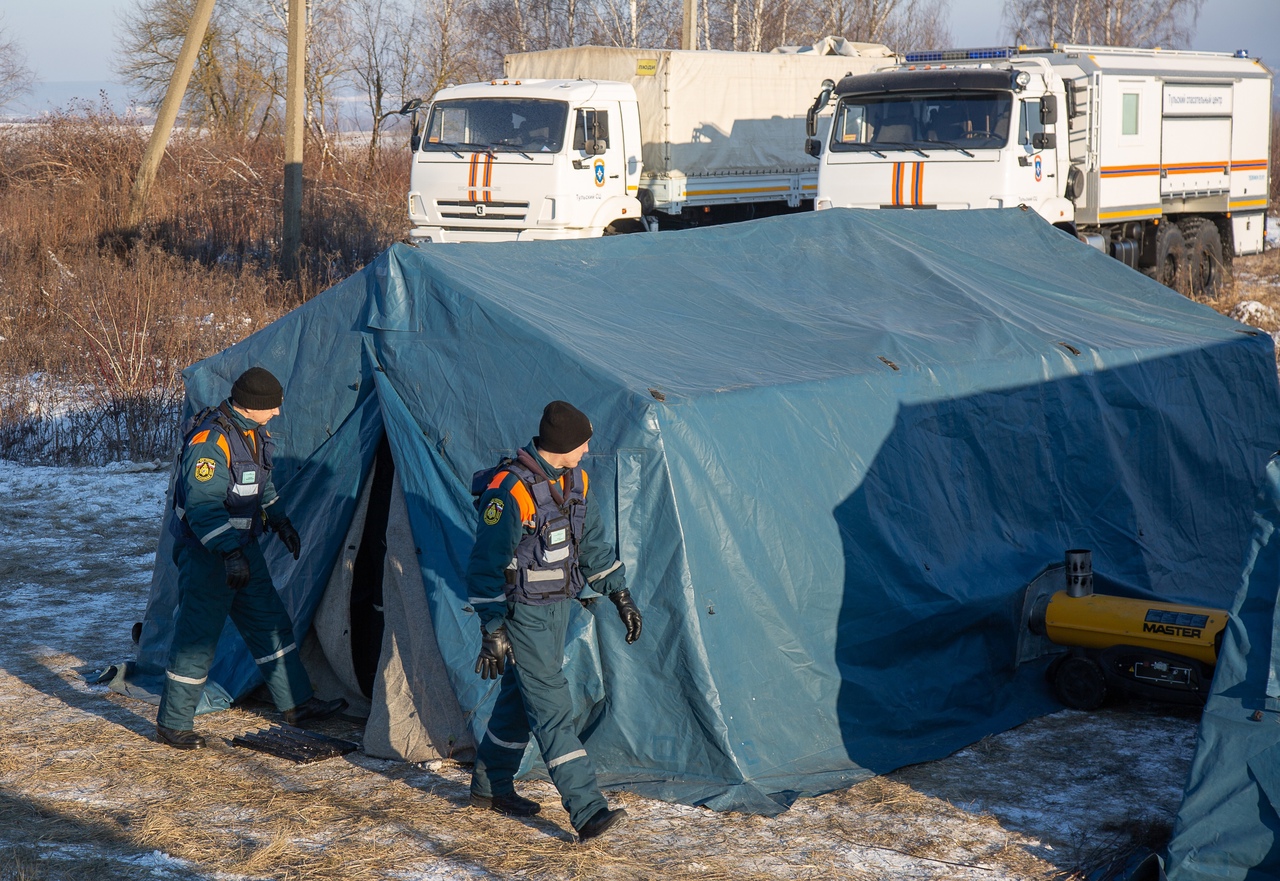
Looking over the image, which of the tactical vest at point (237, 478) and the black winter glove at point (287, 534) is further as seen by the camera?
the black winter glove at point (287, 534)

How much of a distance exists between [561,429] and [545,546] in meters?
0.45

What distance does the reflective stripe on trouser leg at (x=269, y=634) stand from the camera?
5.85 m

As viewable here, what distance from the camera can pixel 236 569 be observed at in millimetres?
5574

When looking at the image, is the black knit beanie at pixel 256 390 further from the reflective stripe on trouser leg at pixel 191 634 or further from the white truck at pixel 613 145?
the white truck at pixel 613 145

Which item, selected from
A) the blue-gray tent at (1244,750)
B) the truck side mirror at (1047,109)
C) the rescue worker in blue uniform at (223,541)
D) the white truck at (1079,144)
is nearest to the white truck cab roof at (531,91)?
the white truck at (1079,144)

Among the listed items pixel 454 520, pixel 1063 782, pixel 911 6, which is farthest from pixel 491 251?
pixel 911 6

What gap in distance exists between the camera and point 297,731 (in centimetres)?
587

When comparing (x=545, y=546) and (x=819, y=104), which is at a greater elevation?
(x=819, y=104)

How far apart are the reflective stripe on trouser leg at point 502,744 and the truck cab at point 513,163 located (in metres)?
11.3

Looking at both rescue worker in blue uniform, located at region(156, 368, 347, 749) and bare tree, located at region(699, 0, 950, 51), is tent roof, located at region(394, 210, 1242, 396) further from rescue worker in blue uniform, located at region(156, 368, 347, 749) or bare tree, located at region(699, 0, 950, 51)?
bare tree, located at region(699, 0, 950, 51)

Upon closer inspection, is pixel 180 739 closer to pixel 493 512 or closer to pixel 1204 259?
pixel 493 512

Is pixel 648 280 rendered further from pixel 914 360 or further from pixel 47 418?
pixel 47 418

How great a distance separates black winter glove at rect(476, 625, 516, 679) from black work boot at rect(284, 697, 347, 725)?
5.77 ft

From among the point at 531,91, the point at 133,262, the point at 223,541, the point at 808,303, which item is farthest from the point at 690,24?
the point at 223,541
